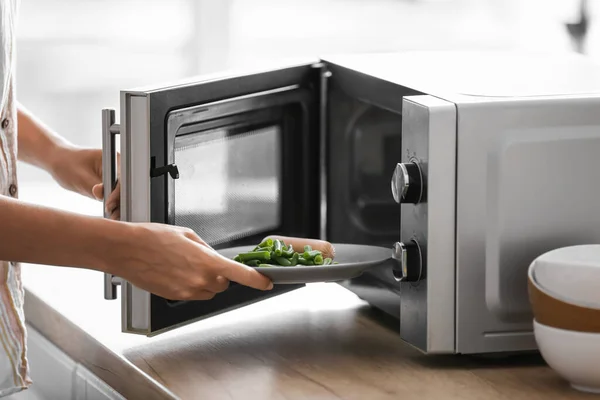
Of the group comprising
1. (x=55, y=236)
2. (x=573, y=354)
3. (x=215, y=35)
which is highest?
(x=215, y=35)

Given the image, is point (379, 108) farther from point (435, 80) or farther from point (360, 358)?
point (360, 358)

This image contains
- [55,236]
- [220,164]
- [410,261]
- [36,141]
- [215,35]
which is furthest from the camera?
[215,35]

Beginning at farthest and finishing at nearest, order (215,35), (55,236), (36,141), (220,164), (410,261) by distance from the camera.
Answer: (215,35) → (36,141) → (220,164) → (410,261) → (55,236)

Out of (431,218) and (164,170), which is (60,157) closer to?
(164,170)

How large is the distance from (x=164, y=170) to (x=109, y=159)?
0.19 feet

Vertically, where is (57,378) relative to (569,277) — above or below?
below

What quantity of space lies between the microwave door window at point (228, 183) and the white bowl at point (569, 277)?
1.18 feet

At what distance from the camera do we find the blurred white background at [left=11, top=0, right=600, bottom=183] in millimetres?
3258

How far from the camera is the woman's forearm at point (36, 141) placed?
1206 millimetres

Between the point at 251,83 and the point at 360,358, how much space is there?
331 millimetres

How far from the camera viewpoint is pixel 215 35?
10.4ft

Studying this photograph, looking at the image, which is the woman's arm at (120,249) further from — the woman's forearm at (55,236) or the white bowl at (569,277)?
the white bowl at (569,277)

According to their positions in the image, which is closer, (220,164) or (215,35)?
(220,164)

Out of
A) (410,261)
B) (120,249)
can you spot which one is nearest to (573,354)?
(410,261)
